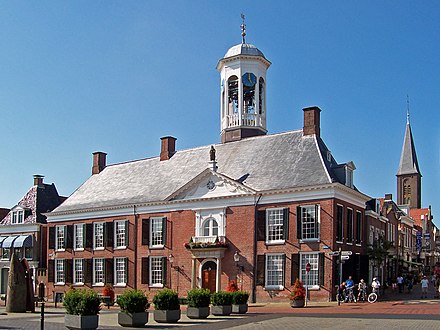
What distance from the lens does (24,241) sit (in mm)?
57469

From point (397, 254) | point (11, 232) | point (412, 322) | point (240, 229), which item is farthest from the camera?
point (11, 232)

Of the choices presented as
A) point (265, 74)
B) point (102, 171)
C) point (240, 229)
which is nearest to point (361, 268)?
point (240, 229)

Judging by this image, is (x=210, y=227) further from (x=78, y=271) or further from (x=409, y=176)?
(x=409, y=176)

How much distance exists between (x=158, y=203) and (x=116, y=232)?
5.19 meters

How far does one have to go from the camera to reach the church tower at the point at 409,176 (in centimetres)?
9994

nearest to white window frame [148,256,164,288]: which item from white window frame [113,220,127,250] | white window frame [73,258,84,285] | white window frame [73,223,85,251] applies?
white window frame [113,220,127,250]

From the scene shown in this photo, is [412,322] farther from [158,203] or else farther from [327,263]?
[158,203]

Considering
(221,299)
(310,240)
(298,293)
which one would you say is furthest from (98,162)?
(221,299)

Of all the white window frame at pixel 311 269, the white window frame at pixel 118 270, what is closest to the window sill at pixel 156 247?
the white window frame at pixel 118 270

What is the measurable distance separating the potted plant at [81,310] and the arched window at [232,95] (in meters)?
28.9

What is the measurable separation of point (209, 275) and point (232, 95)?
48.3ft

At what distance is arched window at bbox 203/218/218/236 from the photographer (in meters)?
42.2

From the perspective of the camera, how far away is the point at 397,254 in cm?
5488

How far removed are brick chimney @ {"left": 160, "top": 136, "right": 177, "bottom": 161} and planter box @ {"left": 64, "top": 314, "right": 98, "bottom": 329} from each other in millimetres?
30080
